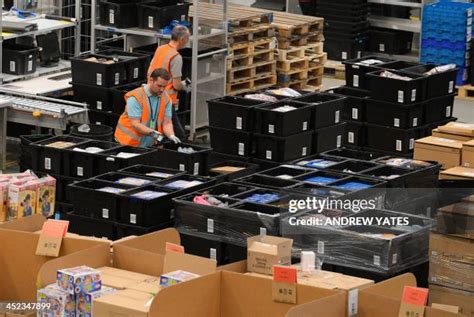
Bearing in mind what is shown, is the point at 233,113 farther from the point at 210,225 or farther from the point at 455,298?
the point at 455,298

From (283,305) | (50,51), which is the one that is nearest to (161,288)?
(283,305)

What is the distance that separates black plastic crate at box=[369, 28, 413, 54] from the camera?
20.5m

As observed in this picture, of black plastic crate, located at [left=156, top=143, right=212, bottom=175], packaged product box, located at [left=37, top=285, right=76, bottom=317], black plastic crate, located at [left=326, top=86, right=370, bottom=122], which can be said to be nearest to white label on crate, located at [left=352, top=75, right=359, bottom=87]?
black plastic crate, located at [left=326, top=86, right=370, bottom=122]

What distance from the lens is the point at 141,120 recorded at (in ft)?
43.4

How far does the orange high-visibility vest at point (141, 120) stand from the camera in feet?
43.2

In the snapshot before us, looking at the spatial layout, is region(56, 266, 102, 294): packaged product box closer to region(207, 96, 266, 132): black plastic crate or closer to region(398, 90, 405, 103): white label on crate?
region(207, 96, 266, 132): black plastic crate

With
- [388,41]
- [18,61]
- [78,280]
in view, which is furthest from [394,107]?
[78,280]

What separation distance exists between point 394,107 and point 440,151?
1.67 m

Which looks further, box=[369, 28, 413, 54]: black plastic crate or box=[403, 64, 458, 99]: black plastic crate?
box=[369, 28, 413, 54]: black plastic crate

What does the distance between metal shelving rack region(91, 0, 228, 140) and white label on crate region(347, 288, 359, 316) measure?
27.4 feet

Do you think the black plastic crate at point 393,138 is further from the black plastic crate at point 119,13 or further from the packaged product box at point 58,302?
the packaged product box at point 58,302

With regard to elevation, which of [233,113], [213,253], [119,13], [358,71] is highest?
[119,13]

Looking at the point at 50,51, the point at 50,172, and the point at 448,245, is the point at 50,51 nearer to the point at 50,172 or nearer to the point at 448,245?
the point at 50,172

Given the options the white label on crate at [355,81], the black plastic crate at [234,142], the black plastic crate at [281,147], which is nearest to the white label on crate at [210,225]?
the black plastic crate at [281,147]
